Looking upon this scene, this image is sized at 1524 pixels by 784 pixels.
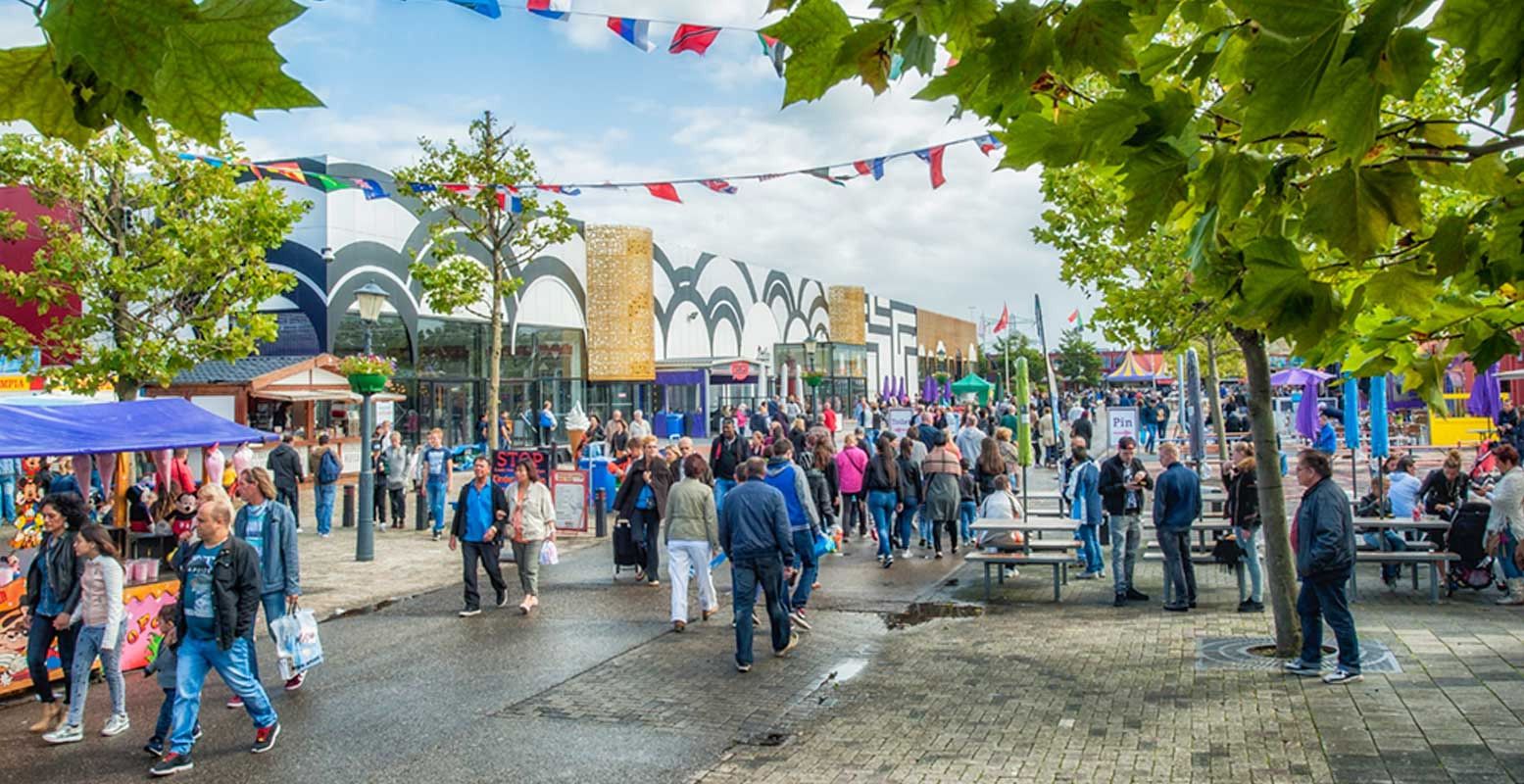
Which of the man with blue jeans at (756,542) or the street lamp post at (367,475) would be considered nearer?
the man with blue jeans at (756,542)

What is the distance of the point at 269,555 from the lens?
7.80m

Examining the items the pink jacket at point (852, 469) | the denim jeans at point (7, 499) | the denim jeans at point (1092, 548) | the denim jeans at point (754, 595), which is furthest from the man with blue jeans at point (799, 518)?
the denim jeans at point (7, 499)

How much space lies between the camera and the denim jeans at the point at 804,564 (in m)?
10.5

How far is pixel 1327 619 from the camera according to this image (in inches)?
301

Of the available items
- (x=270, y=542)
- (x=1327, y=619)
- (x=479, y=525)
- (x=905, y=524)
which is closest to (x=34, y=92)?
(x=270, y=542)

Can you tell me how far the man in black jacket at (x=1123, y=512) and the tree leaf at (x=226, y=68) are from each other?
10.6 metres

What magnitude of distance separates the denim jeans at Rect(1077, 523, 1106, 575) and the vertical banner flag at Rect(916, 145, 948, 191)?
228 inches

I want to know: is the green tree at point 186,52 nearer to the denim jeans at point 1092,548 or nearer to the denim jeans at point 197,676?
the denim jeans at point 197,676

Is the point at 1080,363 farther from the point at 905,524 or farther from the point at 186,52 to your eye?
the point at 186,52

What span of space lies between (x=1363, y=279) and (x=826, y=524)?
10412mm

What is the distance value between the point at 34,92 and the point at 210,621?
5463 millimetres

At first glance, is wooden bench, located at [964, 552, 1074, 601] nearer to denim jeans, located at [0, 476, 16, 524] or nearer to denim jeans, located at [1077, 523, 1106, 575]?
denim jeans, located at [1077, 523, 1106, 575]

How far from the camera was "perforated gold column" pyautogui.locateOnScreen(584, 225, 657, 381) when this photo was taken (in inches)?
1559

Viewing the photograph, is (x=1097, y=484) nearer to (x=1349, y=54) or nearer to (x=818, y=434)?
(x=818, y=434)
